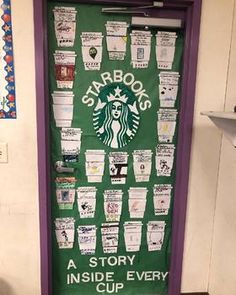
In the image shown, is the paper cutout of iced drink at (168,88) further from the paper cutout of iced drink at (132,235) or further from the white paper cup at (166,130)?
the paper cutout of iced drink at (132,235)

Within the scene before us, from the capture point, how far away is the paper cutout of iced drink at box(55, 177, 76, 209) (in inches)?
68.7

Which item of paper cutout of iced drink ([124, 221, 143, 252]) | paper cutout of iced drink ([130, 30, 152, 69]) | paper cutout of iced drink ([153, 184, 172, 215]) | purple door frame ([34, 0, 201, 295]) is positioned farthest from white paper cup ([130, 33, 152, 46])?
paper cutout of iced drink ([124, 221, 143, 252])

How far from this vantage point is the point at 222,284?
1.71 m

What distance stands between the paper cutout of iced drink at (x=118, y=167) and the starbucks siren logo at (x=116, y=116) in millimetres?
64

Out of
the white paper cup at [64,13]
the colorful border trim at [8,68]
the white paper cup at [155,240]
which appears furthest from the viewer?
the white paper cup at [155,240]

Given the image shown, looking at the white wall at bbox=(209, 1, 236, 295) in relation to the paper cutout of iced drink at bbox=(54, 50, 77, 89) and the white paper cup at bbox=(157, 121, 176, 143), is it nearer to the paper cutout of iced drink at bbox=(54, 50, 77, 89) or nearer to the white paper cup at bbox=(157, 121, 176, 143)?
the white paper cup at bbox=(157, 121, 176, 143)

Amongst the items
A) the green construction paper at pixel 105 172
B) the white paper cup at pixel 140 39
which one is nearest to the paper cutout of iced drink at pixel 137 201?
the green construction paper at pixel 105 172

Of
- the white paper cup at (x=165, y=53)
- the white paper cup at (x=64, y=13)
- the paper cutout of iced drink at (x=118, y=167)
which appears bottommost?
the paper cutout of iced drink at (x=118, y=167)

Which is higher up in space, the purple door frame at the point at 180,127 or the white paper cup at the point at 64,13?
the white paper cup at the point at 64,13

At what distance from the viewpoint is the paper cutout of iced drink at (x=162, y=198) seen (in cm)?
182

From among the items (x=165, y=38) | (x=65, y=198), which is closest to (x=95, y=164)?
(x=65, y=198)

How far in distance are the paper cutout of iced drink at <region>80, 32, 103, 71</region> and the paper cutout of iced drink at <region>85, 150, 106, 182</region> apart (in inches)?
20.0

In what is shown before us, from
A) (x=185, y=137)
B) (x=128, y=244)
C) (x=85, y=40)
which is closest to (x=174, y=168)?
(x=185, y=137)

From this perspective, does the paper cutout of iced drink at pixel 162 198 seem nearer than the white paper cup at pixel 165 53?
No
